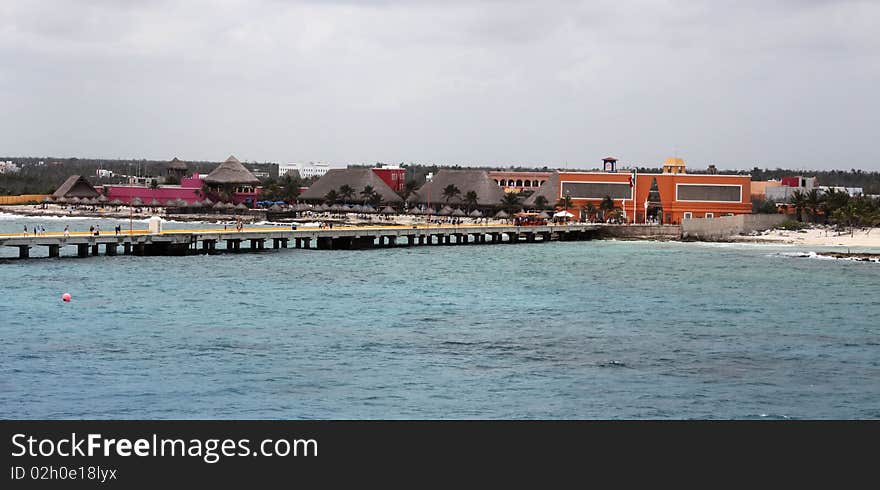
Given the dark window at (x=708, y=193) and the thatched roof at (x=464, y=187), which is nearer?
the dark window at (x=708, y=193)

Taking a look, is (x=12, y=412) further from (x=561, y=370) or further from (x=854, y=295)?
(x=854, y=295)

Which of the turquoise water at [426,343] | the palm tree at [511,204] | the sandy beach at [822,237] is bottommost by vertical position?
the turquoise water at [426,343]

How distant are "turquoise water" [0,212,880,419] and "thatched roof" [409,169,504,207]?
95548 mm

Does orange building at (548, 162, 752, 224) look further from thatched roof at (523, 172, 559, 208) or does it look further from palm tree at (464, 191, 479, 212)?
palm tree at (464, 191, 479, 212)

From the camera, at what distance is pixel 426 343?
1982 inches

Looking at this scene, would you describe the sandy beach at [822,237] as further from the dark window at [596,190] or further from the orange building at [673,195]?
the dark window at [596,190]

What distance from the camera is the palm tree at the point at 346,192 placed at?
195 meters

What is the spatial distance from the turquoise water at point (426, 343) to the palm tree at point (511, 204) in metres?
86.7

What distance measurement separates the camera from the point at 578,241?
143m

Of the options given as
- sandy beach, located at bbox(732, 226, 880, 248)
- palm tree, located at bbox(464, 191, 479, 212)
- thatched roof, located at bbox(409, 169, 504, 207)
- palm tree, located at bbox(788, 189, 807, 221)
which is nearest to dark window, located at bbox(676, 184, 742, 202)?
sandy beach, located at bbox(732, 226, 880, 248)

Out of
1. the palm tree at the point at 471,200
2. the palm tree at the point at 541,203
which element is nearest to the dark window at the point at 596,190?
the palm tree at the point at 541,203

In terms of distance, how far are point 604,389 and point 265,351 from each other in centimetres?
1324

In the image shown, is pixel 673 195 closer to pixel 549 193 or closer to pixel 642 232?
pixel 642 232
